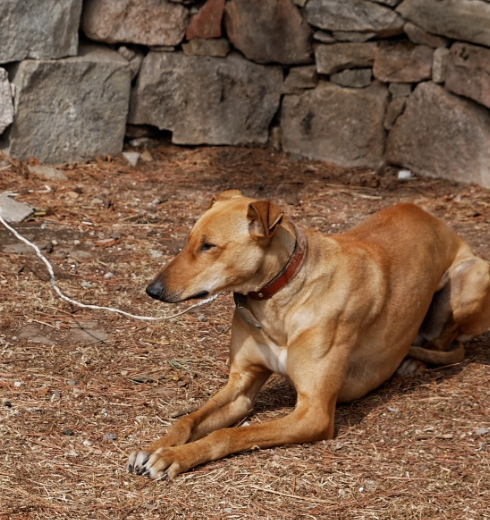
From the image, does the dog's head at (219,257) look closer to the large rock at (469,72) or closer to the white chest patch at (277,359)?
the white chest patch at (277,359)

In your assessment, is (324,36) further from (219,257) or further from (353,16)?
(219,257)

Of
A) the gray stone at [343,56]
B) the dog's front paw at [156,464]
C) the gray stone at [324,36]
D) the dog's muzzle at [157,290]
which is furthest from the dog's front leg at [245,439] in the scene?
the gray stone at [324,36]

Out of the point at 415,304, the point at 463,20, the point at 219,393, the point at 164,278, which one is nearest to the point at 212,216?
the point at 164,278

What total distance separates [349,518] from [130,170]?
4.77 metres

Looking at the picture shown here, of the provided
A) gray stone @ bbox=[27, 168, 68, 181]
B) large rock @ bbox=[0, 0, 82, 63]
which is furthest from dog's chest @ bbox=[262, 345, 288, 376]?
large rock @ bbox=[0, 0, 82, 63]

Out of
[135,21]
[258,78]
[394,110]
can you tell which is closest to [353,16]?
[394,110]

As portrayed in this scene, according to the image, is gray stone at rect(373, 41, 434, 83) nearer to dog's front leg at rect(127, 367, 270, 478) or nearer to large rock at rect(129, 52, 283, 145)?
large rock at rect(129, 52, 283, 145)

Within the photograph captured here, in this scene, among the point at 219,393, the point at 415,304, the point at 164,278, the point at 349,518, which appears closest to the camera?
the point at 349,518

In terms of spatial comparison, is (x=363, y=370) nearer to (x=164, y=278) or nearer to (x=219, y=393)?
(x=219, y=393)

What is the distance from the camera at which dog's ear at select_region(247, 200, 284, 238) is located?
3.85m

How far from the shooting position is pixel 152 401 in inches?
176

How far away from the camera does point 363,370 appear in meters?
4.46

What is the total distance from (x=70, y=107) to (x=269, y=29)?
5.76ft

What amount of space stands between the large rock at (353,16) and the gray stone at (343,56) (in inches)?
5.4
